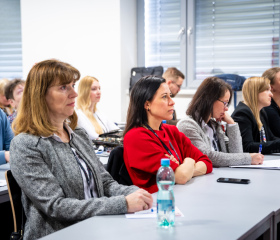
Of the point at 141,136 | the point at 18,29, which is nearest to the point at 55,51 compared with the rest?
the point at 18,29

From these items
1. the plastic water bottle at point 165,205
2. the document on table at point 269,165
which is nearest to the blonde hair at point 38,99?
the plastic water bottle at point 165,205

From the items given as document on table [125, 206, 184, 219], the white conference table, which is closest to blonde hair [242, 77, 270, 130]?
the white conference table

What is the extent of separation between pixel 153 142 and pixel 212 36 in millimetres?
4255

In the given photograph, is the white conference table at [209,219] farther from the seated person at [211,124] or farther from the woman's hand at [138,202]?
the seated person at [211,124]

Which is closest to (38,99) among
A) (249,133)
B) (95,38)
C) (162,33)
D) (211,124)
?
(211,124)

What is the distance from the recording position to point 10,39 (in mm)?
7051

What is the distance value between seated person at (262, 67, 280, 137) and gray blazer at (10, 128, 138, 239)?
276cm

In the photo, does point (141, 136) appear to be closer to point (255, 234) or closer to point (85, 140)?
point (85, 140)

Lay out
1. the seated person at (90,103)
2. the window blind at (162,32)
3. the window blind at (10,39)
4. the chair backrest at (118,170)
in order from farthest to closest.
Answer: the window blind at (10,39) → the window blind at (162,32) → the seated person at (90,103) → the chair backrest at (118,170)

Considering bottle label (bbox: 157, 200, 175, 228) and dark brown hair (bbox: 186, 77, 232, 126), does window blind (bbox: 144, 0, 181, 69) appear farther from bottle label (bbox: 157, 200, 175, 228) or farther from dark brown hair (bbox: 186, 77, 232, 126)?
bottle label (bbox: 157, 200, 175, 228)

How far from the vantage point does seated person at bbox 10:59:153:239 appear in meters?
1.63

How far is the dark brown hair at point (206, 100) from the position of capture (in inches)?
114

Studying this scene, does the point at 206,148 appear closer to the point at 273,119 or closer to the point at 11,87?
the point at 273,119

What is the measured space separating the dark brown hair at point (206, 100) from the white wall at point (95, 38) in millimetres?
3354
